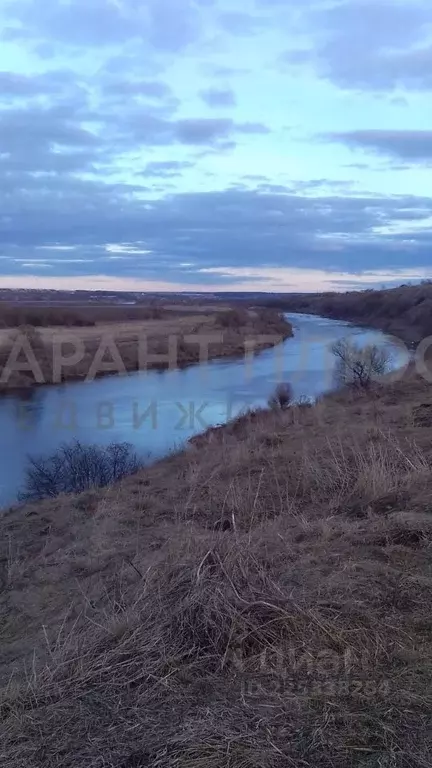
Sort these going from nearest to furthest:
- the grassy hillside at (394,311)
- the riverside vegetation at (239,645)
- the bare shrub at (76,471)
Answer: the riverside vegetation at (239,645) → the bare shrub at (76,471) → the grassy hillside at (394,311)

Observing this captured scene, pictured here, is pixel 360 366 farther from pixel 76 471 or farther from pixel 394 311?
pixel 394 311

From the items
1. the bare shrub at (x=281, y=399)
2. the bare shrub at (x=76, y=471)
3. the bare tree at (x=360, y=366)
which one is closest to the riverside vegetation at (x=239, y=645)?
the bare shrub at (x=76, y=471)

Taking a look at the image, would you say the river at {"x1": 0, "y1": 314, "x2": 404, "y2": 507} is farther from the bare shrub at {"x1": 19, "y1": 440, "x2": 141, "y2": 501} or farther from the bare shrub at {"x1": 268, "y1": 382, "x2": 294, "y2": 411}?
the bare shrub at {"x1": 268, "y1": 382, "x2": 294, "y2": 411}

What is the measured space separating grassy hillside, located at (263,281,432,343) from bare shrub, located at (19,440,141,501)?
23.9 m

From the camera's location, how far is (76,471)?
12.1m

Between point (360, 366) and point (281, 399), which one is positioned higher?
point (360, 366)

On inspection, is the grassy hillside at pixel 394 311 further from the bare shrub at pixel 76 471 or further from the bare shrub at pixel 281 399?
the bare shrub at pixel 76 471

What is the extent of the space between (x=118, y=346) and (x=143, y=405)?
1253 cm

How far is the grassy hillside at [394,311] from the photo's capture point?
40.1m

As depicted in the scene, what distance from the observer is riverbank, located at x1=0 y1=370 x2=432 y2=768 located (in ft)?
8.20

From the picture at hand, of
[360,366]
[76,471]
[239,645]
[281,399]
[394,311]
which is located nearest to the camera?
[239,645]

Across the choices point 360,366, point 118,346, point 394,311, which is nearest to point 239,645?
point 360,366

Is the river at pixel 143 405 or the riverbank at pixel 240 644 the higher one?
the riverbank at pixel 240 644

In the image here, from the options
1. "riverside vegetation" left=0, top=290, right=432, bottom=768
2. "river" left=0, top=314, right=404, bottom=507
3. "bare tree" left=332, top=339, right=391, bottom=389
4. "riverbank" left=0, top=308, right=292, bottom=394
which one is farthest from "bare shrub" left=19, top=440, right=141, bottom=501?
"riverbank" left=0, top=308, right=292, bottom=394
